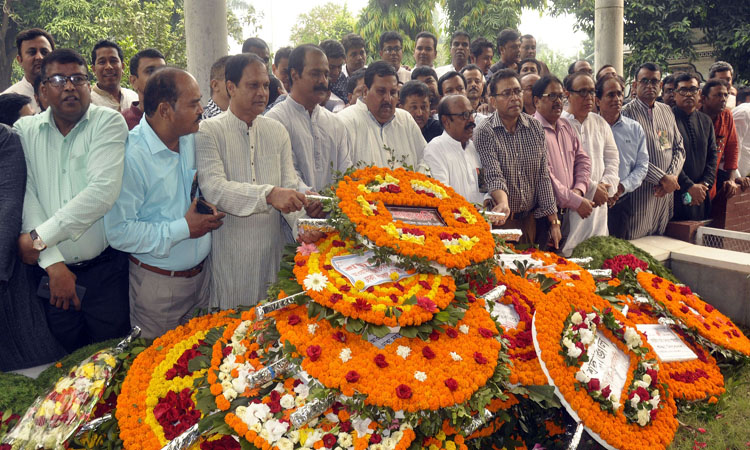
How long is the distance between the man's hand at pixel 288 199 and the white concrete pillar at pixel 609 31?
28.6 feet

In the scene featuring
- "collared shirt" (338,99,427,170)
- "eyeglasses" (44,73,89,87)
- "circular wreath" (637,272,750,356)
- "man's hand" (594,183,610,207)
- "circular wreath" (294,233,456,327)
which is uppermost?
"eyeglasses" (44,73,89,87)

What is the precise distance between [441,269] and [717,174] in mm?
6925

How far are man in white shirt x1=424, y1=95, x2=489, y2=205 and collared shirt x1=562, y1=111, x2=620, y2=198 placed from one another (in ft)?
5.32

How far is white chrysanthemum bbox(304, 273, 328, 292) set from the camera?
2789 mm

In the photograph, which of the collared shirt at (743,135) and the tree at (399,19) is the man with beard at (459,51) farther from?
the tree at (399,19)

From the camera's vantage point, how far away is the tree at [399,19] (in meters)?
24.3

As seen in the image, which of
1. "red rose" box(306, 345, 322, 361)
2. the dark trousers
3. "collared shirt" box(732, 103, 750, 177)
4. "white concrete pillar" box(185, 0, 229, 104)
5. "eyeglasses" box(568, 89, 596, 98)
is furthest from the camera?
"collared shirt" box(732, 103, 750, 177)

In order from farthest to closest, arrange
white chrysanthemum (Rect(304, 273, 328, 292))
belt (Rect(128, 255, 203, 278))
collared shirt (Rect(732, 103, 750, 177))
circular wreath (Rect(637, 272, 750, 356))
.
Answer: collared shirt (Rect(732, 103, 750, 177)) → circular wreath (Rect(637, 272, 750, 356)) → belt (Rect(128, 255, 203, 278)) → white chrysanthemum (Rect(304, 273, 328, 292))

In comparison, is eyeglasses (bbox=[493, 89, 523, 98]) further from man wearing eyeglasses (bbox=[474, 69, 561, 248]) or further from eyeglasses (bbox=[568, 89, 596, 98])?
eyeglasses (bbox=[568, 89, 596, 98])


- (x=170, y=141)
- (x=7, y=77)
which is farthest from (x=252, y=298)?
(x=7, y=77)

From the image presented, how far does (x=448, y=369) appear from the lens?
2693 mm

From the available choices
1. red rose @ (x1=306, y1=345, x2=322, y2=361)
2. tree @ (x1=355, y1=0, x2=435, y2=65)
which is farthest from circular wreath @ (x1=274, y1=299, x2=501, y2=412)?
tree @ (x1=355, y1=0, x2=435, y2=65)

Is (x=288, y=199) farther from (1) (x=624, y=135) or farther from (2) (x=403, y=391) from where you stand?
(1) (x=624, y=135)

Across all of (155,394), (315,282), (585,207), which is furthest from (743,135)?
(155,394)
